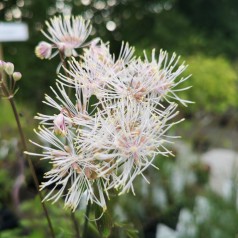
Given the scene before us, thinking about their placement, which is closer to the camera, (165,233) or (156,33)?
(165,233)

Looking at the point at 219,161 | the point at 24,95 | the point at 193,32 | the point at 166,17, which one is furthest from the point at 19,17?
the point at 219,161

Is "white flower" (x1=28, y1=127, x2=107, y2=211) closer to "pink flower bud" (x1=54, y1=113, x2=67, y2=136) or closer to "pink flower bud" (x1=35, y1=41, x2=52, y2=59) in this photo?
"pink flower bud" (x1=54, y1=113, x2=67, y2=136)

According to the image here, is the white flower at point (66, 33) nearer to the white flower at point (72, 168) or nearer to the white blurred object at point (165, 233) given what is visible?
the white flower at point (72, 168)

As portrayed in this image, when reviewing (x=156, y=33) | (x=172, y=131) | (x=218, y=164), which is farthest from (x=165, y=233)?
(x=156, y=33)

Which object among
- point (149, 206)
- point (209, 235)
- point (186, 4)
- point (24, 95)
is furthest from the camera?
point (186, 4)

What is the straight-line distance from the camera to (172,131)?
6.08 feet

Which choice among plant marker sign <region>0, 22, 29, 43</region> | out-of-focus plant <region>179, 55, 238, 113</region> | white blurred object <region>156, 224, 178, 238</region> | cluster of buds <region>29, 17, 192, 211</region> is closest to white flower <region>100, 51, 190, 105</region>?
cluster of buds <region>29, 17, 192, 211</region>

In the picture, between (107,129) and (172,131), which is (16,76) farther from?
(172,131)

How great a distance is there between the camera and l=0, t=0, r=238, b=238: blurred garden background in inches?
47.8

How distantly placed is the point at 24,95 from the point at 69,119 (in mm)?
3403

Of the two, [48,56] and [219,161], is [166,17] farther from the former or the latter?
[48,56]

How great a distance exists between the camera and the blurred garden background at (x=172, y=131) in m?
1.21

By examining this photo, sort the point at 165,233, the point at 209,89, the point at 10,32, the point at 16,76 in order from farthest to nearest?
the point at 209,89 → the point at 10,32 → the point at 165,233 → the point at 16,76

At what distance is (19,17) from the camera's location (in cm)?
379
